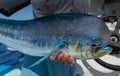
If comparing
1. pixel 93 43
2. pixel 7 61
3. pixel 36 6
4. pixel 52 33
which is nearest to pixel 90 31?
pixel 93 43

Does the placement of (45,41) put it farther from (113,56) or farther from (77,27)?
(113,56)

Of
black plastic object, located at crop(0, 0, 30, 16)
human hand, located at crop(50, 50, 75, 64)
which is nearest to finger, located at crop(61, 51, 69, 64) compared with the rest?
human hand, located at crop(50, 50, 75, 64)

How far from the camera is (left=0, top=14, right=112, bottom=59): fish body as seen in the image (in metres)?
1.23

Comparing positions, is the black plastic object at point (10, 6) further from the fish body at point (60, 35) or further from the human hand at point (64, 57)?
the human hand at point (64, 57)

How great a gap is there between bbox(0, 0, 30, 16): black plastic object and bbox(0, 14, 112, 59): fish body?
0.76 feet

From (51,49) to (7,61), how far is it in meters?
1.20

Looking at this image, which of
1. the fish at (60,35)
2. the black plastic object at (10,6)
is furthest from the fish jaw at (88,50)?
the black plastic object at (10,6)

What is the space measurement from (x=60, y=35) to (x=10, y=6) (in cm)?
43

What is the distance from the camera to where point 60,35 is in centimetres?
128

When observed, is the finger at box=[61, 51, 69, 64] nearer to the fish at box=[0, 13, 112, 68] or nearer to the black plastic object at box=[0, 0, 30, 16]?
the fish at box=[0, 13, 112, 68]

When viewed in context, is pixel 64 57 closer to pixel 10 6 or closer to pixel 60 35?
pixel 60 35

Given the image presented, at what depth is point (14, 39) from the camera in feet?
4.46

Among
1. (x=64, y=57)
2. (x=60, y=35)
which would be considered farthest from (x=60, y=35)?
(x=64, y=57)

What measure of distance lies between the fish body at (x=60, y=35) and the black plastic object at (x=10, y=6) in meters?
0.23
